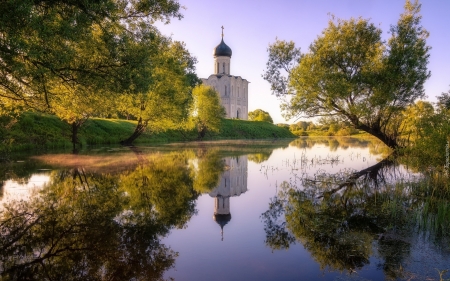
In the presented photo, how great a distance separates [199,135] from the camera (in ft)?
184

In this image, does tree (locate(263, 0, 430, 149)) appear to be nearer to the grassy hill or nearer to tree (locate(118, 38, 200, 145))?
tree (locate(118, 38, 200, 145))

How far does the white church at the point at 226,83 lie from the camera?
90412 millimetres

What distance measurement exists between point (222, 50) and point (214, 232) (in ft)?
282

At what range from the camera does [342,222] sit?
25.0ft

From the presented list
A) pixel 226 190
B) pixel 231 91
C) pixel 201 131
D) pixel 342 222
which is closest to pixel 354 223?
pixel 342 222

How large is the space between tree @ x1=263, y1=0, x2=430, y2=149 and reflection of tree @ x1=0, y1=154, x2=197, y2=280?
14.6m

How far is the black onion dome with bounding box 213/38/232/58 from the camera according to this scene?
3492 inches

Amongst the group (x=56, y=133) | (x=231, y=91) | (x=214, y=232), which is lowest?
(x=214, y=232)

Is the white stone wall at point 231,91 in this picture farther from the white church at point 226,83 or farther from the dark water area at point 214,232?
the dark water area at point 214,232

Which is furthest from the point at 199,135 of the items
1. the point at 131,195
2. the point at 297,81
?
the point at 131,195

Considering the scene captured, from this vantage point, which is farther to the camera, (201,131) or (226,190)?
(201,131)

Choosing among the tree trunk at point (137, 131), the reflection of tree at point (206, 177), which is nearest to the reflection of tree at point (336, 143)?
the tree trunk at point (137, 131)

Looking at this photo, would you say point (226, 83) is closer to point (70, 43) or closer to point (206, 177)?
point (206, 177)

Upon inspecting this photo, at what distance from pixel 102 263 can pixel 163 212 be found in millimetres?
3339
